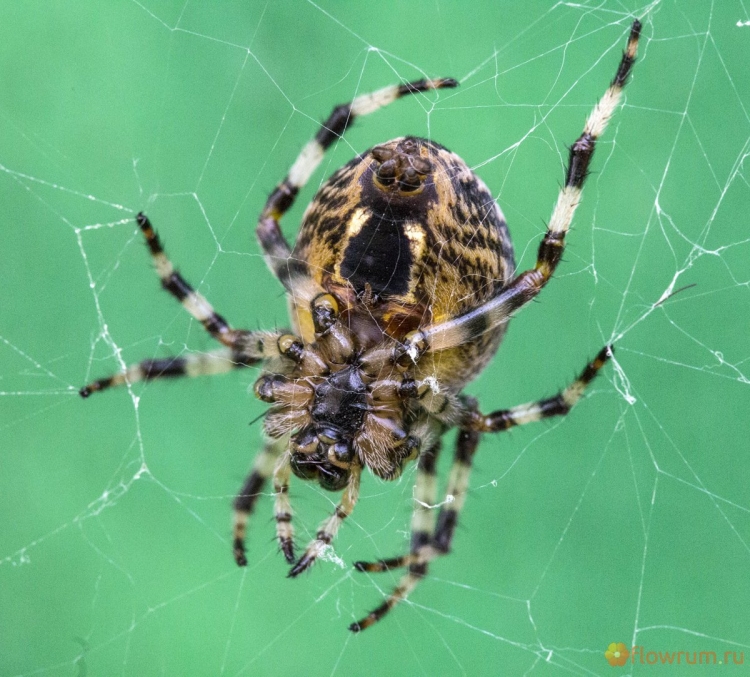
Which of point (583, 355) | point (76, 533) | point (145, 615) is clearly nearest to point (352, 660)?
point (145, 615)

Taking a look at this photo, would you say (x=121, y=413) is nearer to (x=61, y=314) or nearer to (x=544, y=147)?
(x=61, y=314)

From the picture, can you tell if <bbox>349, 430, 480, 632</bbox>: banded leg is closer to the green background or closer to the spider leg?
the spider leg

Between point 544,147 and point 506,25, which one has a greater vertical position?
point 506,25

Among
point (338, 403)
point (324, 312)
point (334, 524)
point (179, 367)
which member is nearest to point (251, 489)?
point (179, 367)

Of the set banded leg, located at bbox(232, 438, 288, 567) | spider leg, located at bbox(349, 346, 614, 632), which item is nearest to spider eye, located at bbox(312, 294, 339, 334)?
spider leg, located at bbox(349, 346, 614, 632)

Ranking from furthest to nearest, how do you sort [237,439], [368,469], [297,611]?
[237,439] < [297,611] < [368,469]

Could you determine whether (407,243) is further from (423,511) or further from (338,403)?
(423,511)

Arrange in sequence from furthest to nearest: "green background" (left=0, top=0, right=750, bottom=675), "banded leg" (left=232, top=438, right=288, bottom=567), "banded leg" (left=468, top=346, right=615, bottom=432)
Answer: "green background" (left=0, top=0, right=750, bottom=675)
"banded leg" (left=232, top=438, right=288, bottom=567)
"banded leg" (left=468, top=346, right=615, bottom=432)
